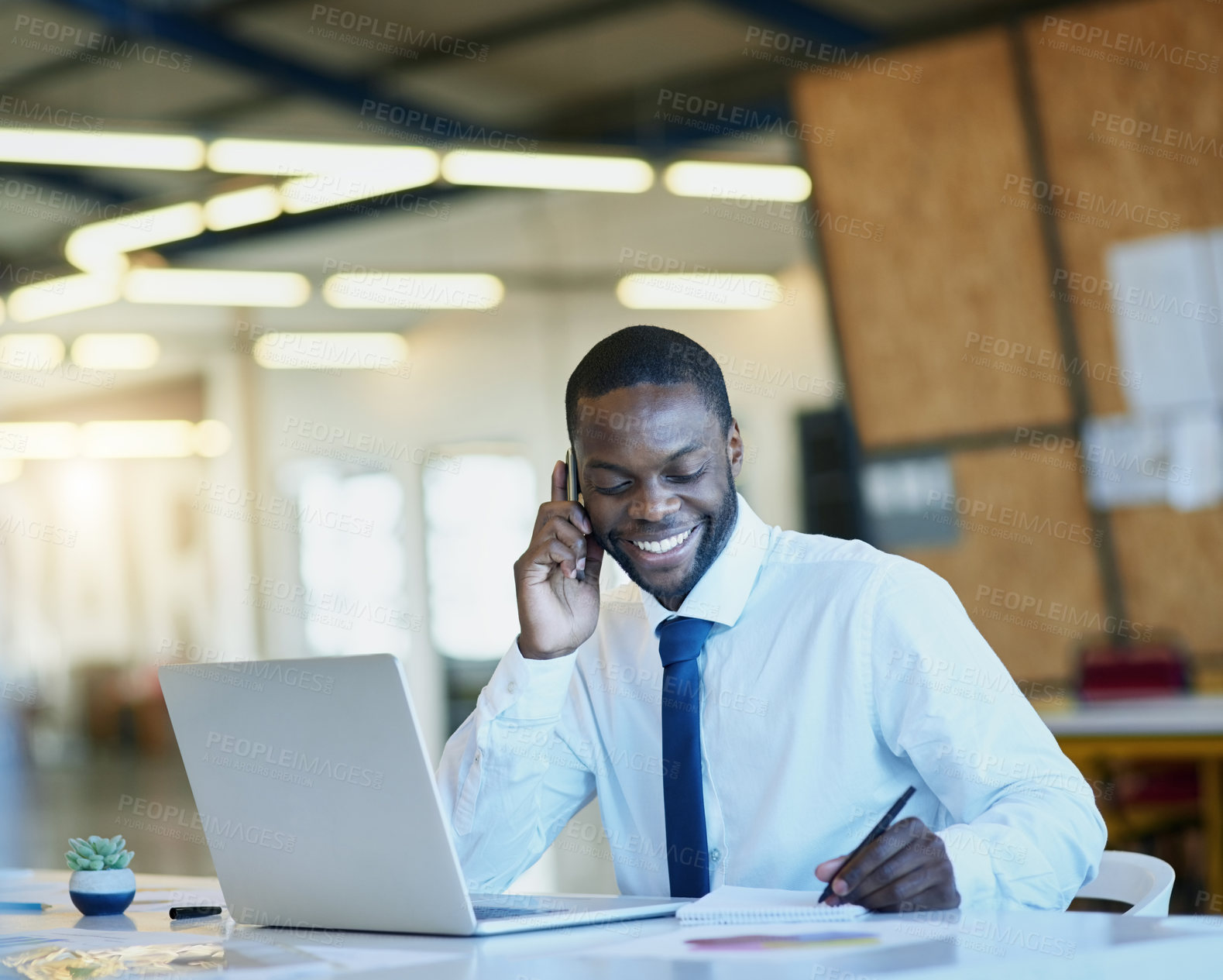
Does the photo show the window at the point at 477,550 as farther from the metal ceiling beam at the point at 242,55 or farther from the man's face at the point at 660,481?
the man's face at the point at 660,481

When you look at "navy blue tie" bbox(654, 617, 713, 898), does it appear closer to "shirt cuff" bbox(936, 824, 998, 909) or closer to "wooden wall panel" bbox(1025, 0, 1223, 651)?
"shirt cuff" bbox(936, 824, 998, 909)

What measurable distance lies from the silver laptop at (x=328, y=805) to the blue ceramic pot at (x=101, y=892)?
9.6 inches

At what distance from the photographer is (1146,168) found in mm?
6355

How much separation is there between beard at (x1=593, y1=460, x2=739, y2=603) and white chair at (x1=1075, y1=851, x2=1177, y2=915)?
603mm

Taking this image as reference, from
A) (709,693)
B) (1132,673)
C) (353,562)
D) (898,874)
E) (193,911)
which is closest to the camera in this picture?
(898,874)

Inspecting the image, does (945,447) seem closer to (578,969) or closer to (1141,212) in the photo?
(1141,212)

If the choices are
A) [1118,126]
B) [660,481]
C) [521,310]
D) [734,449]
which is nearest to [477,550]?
[521,310]

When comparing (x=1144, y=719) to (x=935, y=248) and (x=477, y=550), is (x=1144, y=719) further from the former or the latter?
(x=477, y=550)

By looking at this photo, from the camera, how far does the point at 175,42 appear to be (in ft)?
23.4

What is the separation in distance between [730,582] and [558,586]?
23cm

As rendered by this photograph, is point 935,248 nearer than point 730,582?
No

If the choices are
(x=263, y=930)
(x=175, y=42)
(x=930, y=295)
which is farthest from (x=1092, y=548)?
(x=263, y=930)

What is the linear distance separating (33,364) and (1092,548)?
19.8ft

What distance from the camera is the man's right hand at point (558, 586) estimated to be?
1.82m
